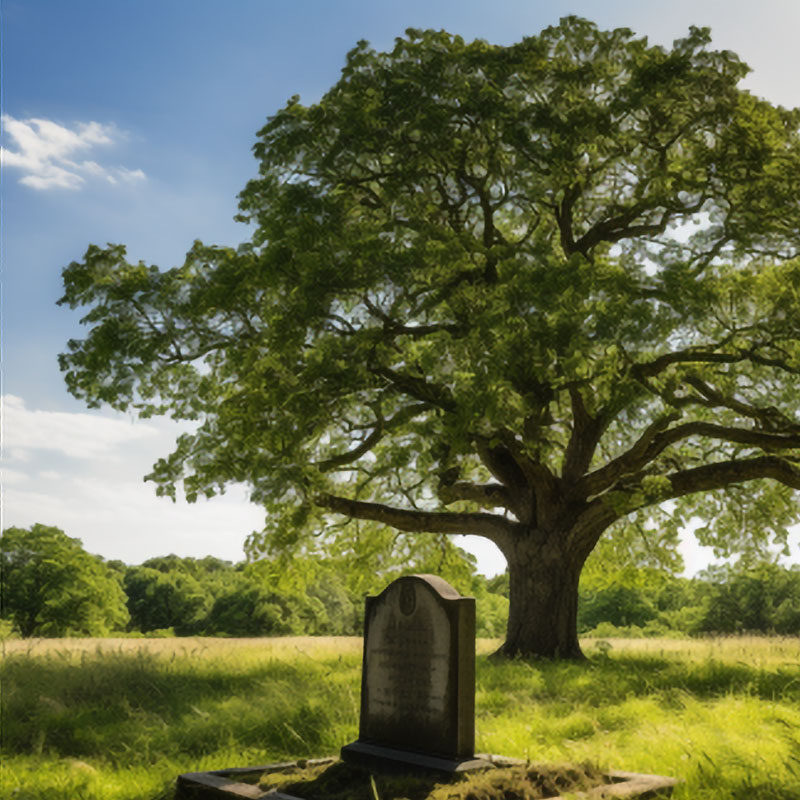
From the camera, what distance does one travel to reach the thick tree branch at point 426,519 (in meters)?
19.1

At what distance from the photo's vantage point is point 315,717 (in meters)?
10.6

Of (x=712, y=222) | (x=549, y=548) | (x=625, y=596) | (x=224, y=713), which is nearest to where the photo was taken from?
(x=224, y=713)

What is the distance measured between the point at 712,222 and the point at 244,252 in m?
9.64

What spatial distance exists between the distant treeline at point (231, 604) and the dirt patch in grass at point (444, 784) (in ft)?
108

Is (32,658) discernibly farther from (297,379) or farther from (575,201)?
(575,201)

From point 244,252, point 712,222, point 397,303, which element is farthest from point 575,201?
point 244,252

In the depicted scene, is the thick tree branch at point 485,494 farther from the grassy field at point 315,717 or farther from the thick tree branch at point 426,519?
the grassy field at point 315,717

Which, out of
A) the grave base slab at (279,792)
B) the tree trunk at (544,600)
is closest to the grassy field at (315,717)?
the grave base slab at (279,792)

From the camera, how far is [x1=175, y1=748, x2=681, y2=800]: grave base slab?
262 inches

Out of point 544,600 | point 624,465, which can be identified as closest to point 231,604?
point 544,600

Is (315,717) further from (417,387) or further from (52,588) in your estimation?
(52,588)

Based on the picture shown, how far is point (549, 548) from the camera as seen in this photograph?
18906 mm

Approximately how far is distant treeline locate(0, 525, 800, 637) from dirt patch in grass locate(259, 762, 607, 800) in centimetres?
3279

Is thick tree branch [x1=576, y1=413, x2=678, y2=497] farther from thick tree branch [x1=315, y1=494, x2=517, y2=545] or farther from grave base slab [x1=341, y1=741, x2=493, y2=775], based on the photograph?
grave base slab [x1=341, y1=741, x2=493, y2=775]
